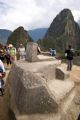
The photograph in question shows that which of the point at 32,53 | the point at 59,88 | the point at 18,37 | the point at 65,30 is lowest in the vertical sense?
the point at 65,30

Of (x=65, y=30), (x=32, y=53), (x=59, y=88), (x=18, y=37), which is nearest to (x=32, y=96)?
(x=59, y=88)

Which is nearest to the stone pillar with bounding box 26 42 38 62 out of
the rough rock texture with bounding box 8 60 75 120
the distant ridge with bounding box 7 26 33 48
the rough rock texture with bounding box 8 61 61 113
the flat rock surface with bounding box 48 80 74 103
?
the flat rock surface with bounding box 48 80 74 103

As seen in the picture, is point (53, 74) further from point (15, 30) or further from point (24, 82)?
point (15, 30)

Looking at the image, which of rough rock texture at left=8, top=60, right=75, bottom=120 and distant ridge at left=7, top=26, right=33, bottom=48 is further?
distant ridge at left=7, top=26, right=33, bottom=48

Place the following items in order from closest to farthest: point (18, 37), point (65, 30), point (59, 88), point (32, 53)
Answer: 1. point (59, 88)
2. point (32, 53)
3. point (18, 37)
4. point (65, 30)

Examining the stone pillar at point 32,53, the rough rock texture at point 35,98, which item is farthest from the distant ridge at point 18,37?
the rough rock texture at point 35,98

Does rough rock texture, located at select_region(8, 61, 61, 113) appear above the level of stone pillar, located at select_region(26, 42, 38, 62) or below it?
below

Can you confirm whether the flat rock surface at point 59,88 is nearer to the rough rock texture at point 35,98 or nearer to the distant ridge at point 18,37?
the rough rock texture at point 35,98

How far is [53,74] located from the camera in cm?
1510

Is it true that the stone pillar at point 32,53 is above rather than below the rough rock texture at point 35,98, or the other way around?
above

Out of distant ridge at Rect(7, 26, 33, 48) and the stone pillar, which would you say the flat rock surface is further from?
distant ridge at Rect(7, 26, 33, 48)

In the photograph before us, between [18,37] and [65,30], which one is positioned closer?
[18,37]

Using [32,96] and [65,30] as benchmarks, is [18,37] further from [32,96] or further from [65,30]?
[65,30]

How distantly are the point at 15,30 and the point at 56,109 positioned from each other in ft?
206
